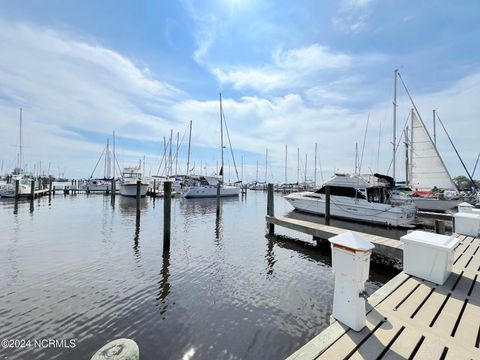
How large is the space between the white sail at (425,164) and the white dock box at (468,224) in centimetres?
1607

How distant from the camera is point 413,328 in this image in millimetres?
2885

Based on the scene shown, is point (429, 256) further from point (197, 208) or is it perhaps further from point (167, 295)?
point (197, 208)

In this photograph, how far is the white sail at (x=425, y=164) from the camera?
20734 millimetres

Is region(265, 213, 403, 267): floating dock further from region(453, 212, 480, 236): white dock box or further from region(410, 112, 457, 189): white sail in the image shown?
region(410, 112, 457, 189): white sail

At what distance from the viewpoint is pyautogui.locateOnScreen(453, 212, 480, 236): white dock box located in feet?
25.3

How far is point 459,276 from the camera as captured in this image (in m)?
4.46

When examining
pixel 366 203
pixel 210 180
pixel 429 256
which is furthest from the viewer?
pixel 210 180

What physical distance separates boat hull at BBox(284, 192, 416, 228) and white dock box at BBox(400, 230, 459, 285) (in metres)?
12.8

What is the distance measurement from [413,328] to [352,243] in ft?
4.31

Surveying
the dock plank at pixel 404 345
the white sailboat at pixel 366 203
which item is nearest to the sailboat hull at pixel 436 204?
the white sailboat at pixel 366 203

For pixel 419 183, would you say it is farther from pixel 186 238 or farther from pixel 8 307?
pixel 8 307

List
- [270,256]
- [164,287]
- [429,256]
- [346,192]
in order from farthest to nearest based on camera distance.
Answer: [346,192]
[270,256]
[164,287]
[429,256]

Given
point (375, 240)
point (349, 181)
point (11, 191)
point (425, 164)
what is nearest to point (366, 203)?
point (349, 181)

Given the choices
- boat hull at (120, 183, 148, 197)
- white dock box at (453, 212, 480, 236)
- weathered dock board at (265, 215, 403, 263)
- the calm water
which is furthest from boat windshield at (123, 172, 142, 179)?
white dock box at (453, 212, 480, 236)
